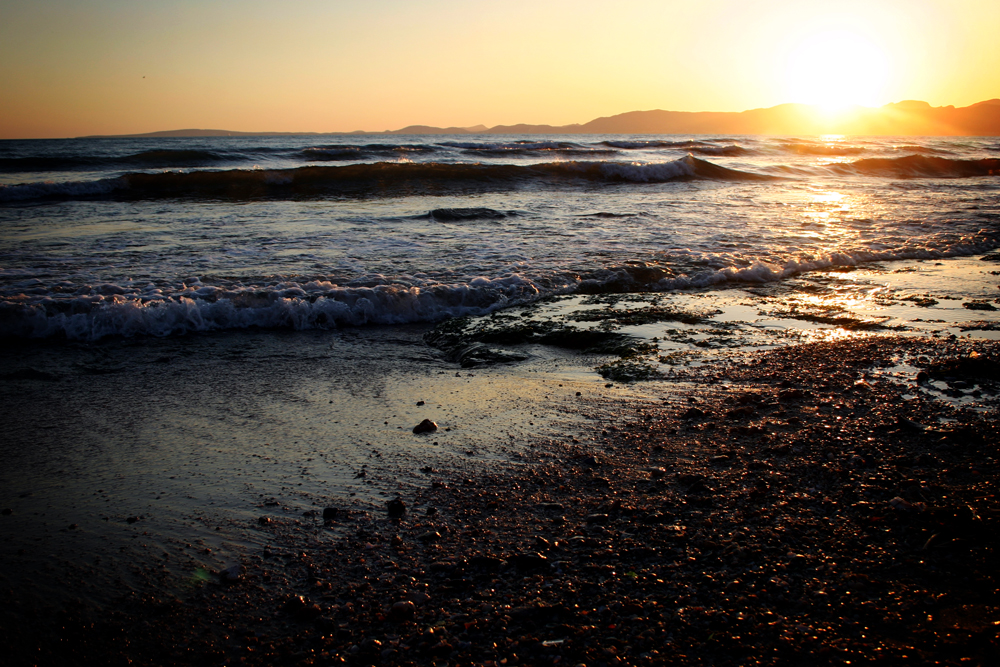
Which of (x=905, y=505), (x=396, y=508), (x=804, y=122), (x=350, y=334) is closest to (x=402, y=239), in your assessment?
(x=350, y=334)

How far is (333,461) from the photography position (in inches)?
106

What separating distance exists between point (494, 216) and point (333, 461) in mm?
8735

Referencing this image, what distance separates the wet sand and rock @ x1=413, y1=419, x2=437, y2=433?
37 millimetres

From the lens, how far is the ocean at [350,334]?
240cm

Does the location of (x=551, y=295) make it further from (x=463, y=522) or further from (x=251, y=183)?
(x=251, y=183)

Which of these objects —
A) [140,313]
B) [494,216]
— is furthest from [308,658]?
[494,216]

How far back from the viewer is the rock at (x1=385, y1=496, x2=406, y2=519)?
2.25 metres

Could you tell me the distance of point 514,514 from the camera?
2229 mm

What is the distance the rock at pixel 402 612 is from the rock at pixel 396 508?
1.73ft

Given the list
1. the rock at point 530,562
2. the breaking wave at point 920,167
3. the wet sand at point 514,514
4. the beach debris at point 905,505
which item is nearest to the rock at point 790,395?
the wet sand at point 514,514

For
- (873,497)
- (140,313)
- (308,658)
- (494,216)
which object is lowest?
(308,658)

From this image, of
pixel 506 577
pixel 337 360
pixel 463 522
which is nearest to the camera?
pixel 506 577

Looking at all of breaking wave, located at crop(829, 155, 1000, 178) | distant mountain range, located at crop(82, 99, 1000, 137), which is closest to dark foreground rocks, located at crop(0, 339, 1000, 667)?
breaking wave, located at crop(829, 155, 1000, 178)

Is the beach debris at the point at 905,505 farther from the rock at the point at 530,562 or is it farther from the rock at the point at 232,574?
the rock at the point at 232,574
